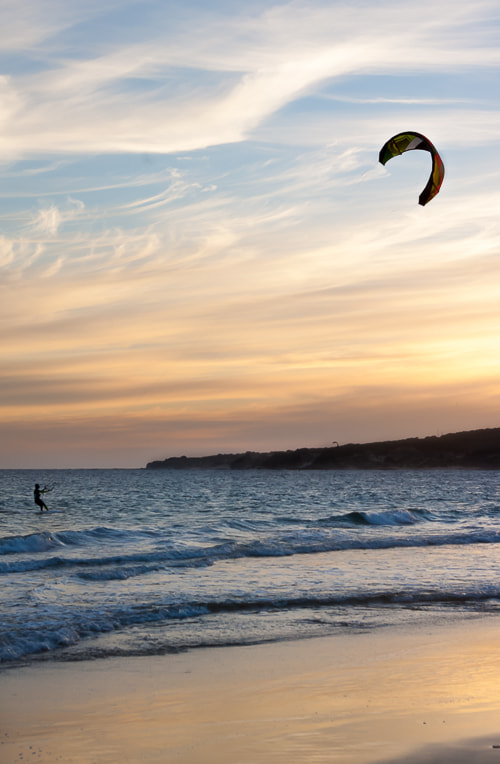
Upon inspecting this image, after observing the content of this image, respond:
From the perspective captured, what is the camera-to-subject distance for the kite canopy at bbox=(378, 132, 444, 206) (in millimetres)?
13641

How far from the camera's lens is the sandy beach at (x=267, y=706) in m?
6.20

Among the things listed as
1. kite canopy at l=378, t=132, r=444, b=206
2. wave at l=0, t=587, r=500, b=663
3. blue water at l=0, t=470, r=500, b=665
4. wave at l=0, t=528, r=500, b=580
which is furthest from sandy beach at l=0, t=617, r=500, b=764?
kite canopy at l=378, t=132, r=444, b=206

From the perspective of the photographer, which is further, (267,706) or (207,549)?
(207,549)

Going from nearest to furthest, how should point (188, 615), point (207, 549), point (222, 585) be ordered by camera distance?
point (188, 615) < point (222, 585) < point (207, 549)

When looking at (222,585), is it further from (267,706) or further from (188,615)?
(267,706)

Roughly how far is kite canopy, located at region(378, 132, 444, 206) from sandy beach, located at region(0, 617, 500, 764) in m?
7.78

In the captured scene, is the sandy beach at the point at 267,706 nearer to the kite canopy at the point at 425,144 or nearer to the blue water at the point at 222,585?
the blue water at the point at 222,585

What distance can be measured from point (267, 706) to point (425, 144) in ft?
35.7

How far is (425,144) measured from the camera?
47.4ft

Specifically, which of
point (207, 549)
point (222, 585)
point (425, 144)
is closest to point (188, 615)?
point (222, 585)

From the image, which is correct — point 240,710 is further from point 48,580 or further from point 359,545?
point 359,545

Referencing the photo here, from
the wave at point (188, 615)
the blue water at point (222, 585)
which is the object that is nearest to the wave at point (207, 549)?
the blue water at point (222, 585)

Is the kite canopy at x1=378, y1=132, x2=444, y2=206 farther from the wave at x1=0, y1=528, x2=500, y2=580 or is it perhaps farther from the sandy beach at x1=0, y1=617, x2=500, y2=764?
the wave at x1=0, y1=528, x2=500, y2=580

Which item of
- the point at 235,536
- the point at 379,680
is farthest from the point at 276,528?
the point at 379,680
